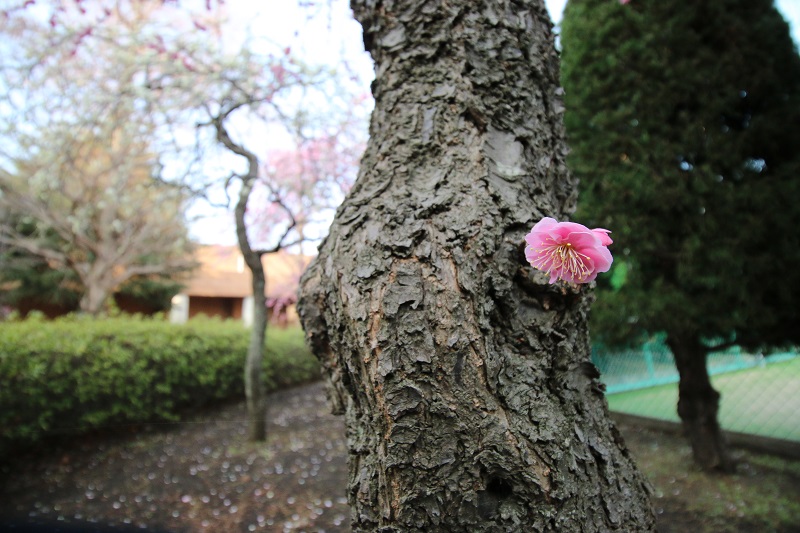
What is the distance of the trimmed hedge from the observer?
416 cm

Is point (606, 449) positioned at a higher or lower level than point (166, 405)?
higher

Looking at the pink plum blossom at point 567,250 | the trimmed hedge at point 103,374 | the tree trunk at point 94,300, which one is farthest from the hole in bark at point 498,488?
the tree trunk at point 94,300

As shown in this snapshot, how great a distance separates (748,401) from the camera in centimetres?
594

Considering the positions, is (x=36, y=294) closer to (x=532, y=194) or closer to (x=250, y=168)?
(x=250, y=168)

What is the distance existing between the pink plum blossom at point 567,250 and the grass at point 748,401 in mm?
4288

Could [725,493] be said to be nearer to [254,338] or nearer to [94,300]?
[254,338]

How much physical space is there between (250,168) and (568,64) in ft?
10.8

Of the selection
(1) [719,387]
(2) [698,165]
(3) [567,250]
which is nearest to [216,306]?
(1) [719,387]

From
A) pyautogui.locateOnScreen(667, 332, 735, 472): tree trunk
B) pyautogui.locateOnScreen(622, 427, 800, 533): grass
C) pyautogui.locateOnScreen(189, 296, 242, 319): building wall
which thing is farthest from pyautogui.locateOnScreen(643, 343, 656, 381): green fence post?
pyautogui.locateOnScreen(189, 296, 242, 319): building wall

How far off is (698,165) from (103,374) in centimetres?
547

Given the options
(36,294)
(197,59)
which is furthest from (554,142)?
(36,294)

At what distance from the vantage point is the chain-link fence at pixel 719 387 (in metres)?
5.03

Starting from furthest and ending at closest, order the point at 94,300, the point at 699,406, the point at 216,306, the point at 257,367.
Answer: the point at 216,306 → the point at 94,300 → the point at 257,367 → the point at 699,406

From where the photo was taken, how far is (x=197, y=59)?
17.5 ft
